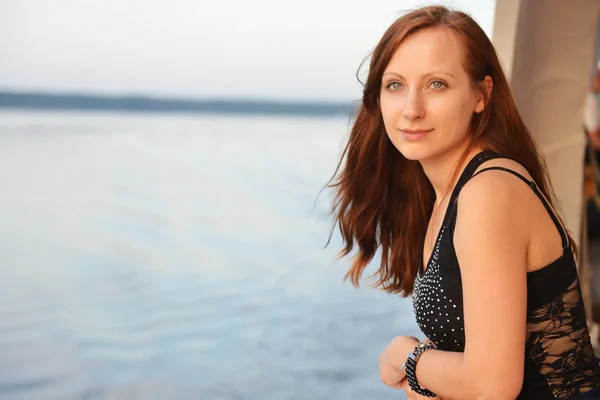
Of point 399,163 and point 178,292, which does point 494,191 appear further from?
point 178,292

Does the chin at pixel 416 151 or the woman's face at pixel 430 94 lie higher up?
the woman's face at pixel 430 94

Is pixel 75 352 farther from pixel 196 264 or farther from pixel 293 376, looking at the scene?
pixel 196 264

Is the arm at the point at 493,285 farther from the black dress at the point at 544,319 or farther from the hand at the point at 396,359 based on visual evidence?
the hand at the point at 396,359

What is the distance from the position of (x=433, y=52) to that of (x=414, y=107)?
0.10 metres

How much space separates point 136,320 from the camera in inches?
201

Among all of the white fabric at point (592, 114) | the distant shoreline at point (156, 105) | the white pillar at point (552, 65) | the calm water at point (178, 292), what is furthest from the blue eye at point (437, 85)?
the distant shoreline at point (156, 105)

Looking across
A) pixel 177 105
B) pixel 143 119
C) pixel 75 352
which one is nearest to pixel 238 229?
pixel 75 352

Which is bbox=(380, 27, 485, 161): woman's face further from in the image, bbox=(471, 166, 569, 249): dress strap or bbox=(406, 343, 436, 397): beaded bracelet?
bbox=(406, 343, 436, 397): beaded bracelet

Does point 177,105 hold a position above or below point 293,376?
below

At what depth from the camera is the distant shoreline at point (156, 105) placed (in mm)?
20109

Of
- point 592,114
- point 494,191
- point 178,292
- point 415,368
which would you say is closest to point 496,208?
point 494,191

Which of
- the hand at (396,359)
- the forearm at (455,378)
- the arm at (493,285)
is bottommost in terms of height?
the hand at (396,359)

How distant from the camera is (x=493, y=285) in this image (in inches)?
48.3

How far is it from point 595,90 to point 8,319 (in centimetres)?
401
